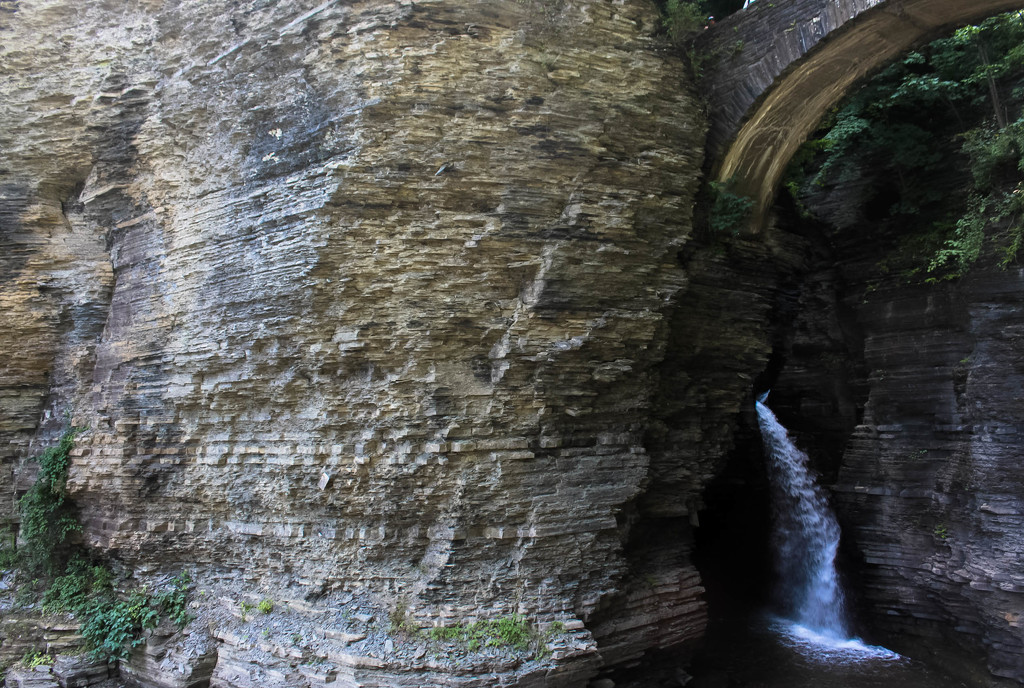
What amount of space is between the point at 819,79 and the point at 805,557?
273 inches

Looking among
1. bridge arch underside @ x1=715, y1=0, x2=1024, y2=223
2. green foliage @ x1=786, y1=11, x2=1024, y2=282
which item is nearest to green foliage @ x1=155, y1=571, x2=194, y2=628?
bridge arch underside @ x1=715, y1=0, x2=1024, y2=223

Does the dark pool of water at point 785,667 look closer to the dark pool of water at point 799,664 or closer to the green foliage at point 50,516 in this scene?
the dark pool of water at point 799,664

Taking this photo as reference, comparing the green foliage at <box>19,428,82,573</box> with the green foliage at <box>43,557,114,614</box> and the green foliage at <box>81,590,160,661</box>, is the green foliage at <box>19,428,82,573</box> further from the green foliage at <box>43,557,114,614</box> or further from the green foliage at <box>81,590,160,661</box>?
the green foliage at <box>81,590,160,661</box>

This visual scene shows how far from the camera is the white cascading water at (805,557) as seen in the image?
8749 mm

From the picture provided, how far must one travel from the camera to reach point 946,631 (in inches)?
316

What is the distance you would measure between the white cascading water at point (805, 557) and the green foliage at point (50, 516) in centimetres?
1005

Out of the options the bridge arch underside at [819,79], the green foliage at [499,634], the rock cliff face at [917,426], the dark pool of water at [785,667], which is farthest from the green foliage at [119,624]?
the rock cliff face at [917,426]

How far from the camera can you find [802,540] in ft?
32.7

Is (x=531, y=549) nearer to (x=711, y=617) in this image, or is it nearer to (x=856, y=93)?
(x=711, y=617)

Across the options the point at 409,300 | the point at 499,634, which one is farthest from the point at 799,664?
the point at 409,300

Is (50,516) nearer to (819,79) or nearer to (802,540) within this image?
(802,540)

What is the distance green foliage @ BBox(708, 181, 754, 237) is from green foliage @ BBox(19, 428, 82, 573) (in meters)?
9.35

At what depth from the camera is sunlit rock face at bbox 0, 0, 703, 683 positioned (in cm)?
686

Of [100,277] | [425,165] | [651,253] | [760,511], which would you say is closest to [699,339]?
[651,253]
